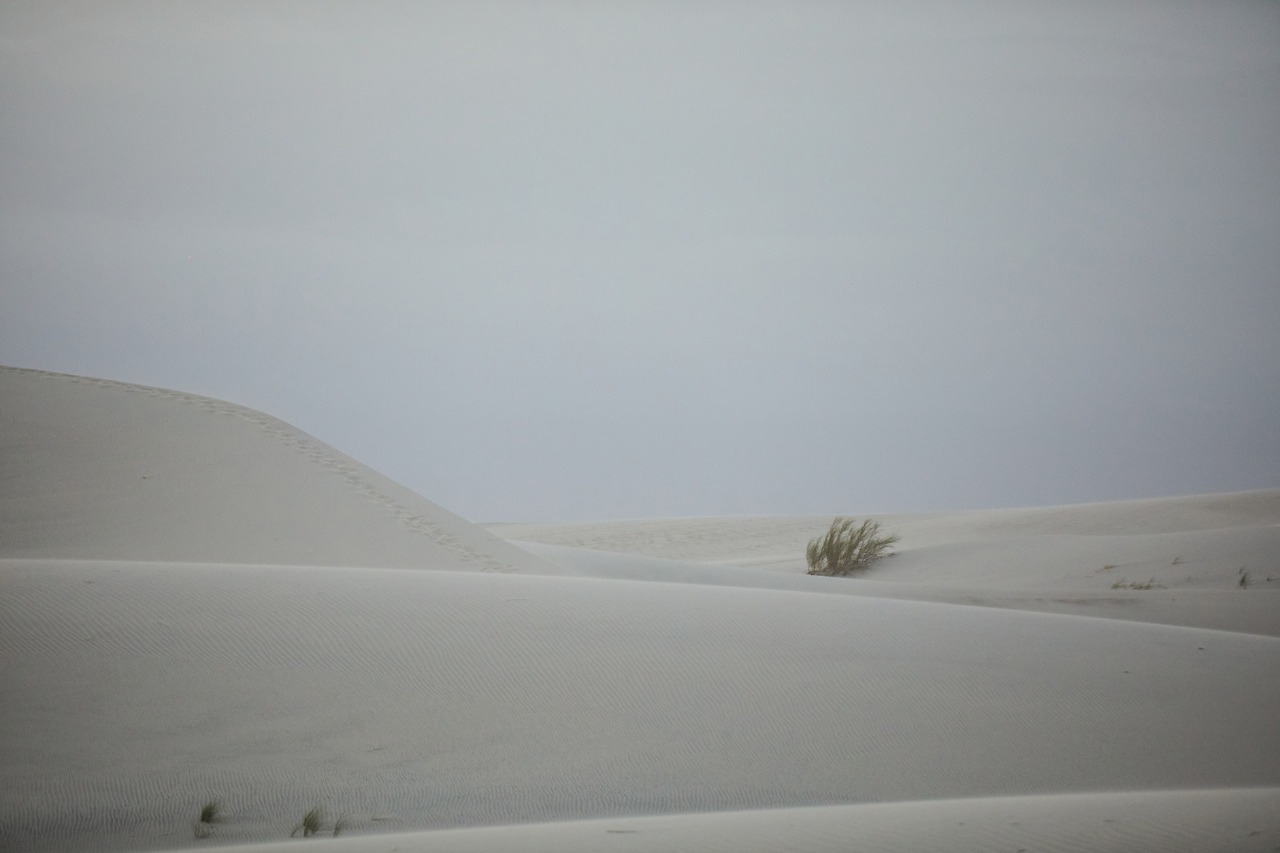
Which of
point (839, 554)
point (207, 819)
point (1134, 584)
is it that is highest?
point (839, 554)

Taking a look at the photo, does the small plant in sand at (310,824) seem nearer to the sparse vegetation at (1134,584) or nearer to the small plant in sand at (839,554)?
the sparse vegetation at (1134,584)

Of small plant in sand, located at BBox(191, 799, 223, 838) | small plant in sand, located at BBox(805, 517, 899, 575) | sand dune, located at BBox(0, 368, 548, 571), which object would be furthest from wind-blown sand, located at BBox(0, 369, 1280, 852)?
small plant in sand, located at BBox(805, 517, 899, 575)

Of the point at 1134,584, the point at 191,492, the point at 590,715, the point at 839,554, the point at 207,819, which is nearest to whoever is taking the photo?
the point at 207,819

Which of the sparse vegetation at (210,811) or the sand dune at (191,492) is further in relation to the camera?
the sand dune at (191,492)

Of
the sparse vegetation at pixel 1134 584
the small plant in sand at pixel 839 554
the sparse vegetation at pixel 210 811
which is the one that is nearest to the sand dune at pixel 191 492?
the sparse vegetation at pixel 210 811

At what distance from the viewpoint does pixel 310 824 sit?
9.62 ft

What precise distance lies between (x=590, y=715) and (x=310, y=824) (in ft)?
4.53

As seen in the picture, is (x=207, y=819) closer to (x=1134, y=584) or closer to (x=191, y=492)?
(x=191, y=492)

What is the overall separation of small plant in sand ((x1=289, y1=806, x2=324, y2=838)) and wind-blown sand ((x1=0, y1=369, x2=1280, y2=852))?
0.07 meters

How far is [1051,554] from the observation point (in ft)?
49.7

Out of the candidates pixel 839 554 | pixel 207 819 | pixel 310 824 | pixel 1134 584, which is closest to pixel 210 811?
pixel 207 819

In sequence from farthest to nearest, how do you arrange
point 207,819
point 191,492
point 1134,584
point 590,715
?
1. point 1134,584
2. point 191,492
3. point 590,715
4. point 207,819

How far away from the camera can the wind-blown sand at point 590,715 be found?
9.40ft

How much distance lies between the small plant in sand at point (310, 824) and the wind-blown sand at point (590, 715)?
72mm
